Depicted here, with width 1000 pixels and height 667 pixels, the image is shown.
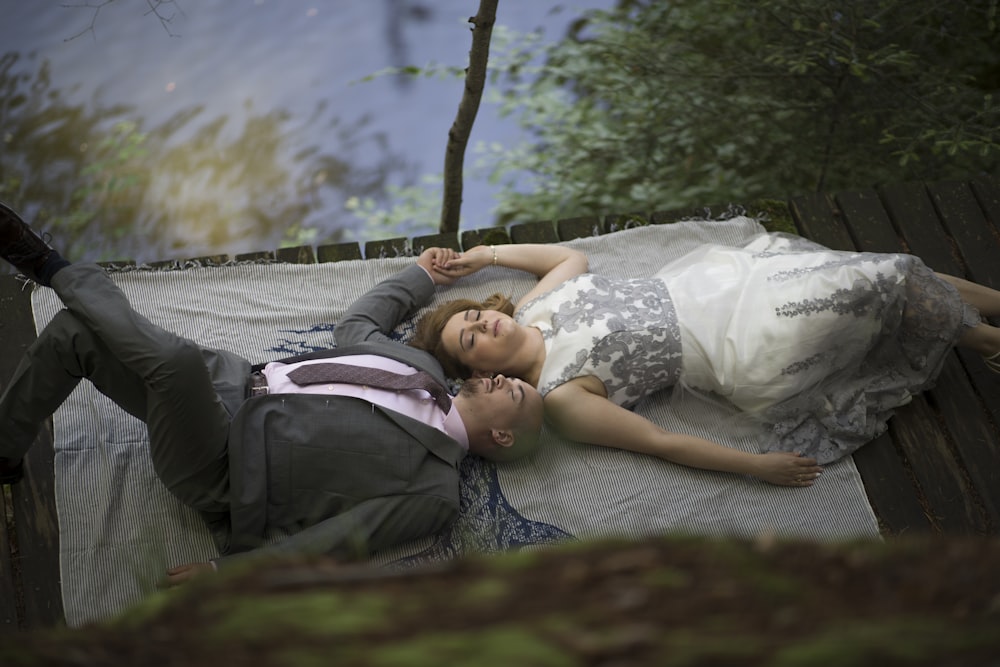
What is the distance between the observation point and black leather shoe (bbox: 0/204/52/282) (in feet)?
6.29

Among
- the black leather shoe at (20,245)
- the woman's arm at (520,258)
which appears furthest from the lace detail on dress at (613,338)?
the black leather shoe at (20,245)

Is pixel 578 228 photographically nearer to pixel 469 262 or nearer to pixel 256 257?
pixel 469 262

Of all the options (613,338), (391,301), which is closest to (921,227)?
(613,338)

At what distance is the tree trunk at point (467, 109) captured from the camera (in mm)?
2580

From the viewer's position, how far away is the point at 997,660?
2.06 feet

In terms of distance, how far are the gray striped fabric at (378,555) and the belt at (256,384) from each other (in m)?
0.21

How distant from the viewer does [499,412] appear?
7.43 ft

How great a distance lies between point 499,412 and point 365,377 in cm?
38

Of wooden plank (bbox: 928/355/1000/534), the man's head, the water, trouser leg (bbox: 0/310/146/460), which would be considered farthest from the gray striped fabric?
the water

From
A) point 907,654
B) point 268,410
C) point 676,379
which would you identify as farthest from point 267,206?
point 907,654

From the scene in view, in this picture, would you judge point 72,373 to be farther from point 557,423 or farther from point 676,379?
point 676,379

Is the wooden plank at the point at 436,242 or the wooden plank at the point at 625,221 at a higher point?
the wooden plank at the point at 436,242

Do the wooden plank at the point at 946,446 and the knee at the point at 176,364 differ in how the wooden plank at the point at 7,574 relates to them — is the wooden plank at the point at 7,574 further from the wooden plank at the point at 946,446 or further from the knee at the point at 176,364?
the wooden plank at the point at 946,446

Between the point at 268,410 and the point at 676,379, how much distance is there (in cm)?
119
